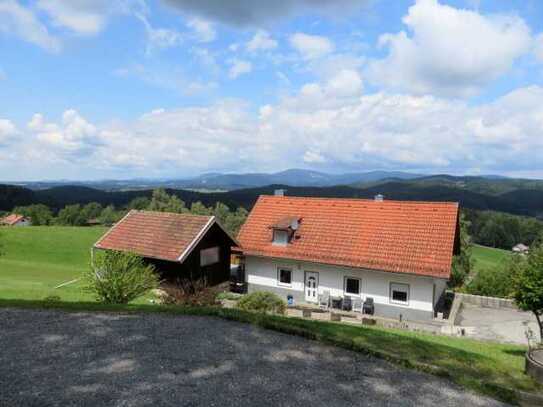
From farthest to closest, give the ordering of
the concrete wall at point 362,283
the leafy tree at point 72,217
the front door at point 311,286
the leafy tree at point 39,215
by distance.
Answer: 1. the leafy tree at point 72,217
2. the leafy tree at point 39,215
3. the front door at point 311,286
4. the concrete wall at point 362,283

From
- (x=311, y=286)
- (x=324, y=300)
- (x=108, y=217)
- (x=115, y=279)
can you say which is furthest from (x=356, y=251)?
(x=108, y=217)

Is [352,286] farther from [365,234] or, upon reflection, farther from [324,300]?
[365,234]

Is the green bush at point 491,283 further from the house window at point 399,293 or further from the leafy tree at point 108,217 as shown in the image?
the leafy tree at point 108,217

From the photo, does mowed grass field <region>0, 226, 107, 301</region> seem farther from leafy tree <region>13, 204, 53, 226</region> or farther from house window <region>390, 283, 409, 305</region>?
leafy tree <region>13, 204, 53, 226</region>

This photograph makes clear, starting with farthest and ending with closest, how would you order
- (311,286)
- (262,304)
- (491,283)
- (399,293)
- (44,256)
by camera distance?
(44,256)
(491,283)
(311,286)
(399,293)
(262,304)

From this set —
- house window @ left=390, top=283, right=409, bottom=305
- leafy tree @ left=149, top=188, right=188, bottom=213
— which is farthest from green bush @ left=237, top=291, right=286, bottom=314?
leafy tree @ left=149, top=188, right=188, bottom=213

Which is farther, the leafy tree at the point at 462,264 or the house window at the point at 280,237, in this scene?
the leafy tree at the point at 462,264

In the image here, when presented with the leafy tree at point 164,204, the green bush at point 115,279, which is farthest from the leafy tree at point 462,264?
the leafy tree at point 164,204
